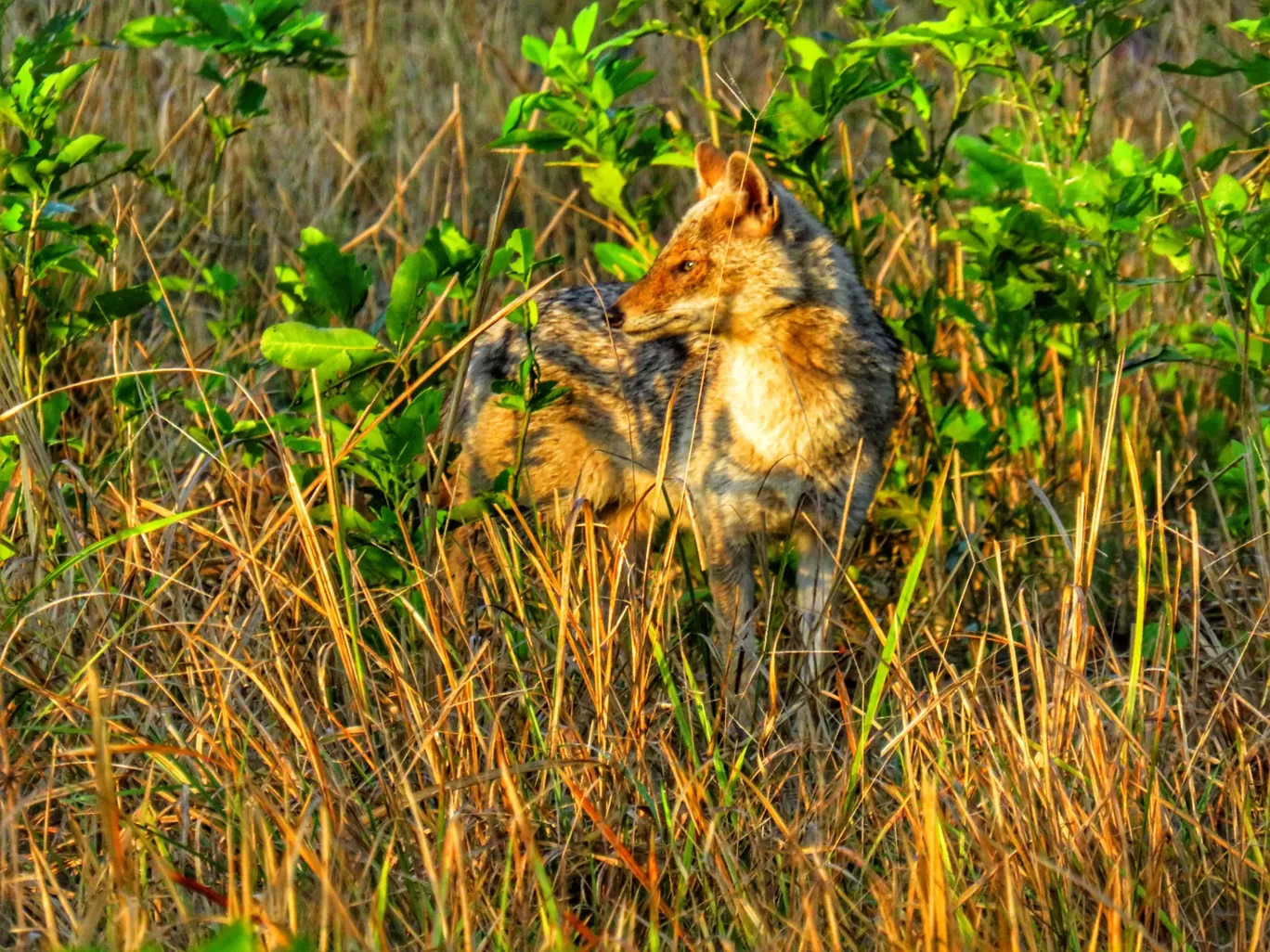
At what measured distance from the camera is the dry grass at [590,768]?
97.7 inches

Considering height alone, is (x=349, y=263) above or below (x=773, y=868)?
above

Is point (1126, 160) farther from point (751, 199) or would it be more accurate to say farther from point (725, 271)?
point (725, 271)

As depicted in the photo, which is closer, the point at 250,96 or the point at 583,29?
the point at 250,96

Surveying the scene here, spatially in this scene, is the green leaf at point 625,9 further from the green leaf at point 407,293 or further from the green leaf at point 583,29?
the green leaf at point 407,293

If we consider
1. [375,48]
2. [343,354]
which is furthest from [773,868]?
[375,48]

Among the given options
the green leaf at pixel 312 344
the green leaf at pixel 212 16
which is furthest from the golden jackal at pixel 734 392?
the green leaf at pixel 212 16

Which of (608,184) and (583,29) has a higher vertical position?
(583,29)

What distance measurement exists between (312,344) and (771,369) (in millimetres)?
1587

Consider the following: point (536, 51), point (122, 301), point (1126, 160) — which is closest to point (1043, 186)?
point (1126, 160)

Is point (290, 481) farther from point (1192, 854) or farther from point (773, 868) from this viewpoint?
point (1192, 854)

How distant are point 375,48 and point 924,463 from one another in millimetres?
4079

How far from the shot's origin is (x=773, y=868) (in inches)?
110

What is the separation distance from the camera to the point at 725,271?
14.5 feet

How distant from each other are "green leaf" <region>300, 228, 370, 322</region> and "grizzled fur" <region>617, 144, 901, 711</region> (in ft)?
3.09
